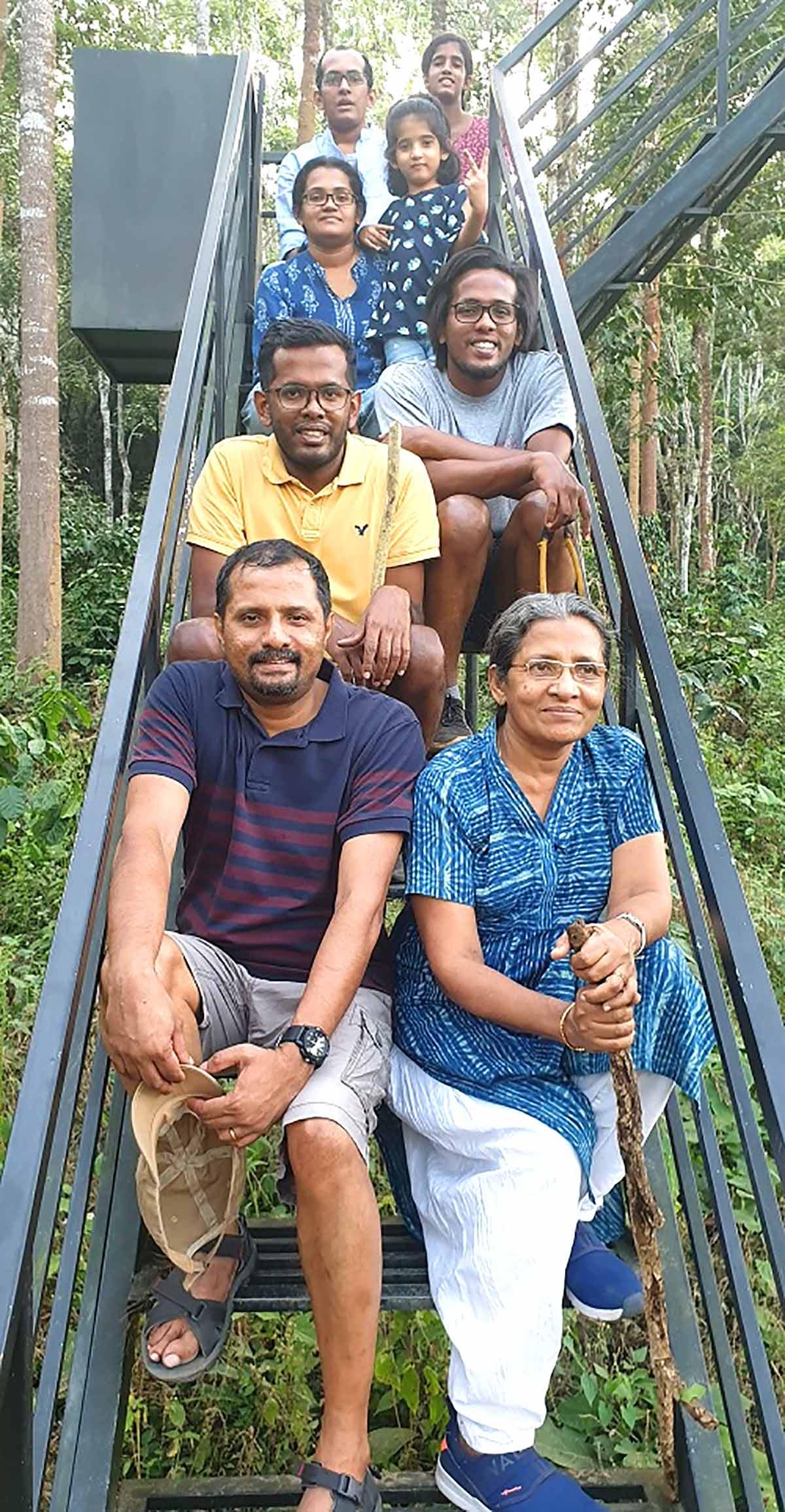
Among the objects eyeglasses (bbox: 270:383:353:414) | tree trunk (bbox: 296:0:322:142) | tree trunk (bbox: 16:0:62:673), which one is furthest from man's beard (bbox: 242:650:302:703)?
tree trunk (bbox: 296:0:322:142)

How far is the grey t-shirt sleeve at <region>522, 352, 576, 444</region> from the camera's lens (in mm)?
3275

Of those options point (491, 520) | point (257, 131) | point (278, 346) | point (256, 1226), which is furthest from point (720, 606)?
point (256, 1226)

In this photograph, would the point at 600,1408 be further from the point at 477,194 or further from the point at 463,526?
the point at 477,194

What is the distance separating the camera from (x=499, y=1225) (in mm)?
1807

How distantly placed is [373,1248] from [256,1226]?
1.74 ft

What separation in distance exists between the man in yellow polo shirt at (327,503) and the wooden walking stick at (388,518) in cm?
1

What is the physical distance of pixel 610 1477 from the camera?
1.99m

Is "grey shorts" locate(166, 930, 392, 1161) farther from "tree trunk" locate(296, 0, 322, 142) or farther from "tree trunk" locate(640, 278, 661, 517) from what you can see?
"tree trunk" locate(296, 0, 322, 142)

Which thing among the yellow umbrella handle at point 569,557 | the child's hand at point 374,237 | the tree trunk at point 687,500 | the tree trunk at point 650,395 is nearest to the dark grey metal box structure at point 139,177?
the child's hand at point 374,237

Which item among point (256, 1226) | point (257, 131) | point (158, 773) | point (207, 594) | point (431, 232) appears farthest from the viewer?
point (257, 131)

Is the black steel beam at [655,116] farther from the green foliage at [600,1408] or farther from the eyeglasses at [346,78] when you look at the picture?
the green foliage at [600,1408]

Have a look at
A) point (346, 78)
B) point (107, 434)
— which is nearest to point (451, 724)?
point (346, 78)

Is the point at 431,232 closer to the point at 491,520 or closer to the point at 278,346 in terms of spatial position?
the point at 491,520

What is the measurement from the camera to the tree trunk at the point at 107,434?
18891 mm
